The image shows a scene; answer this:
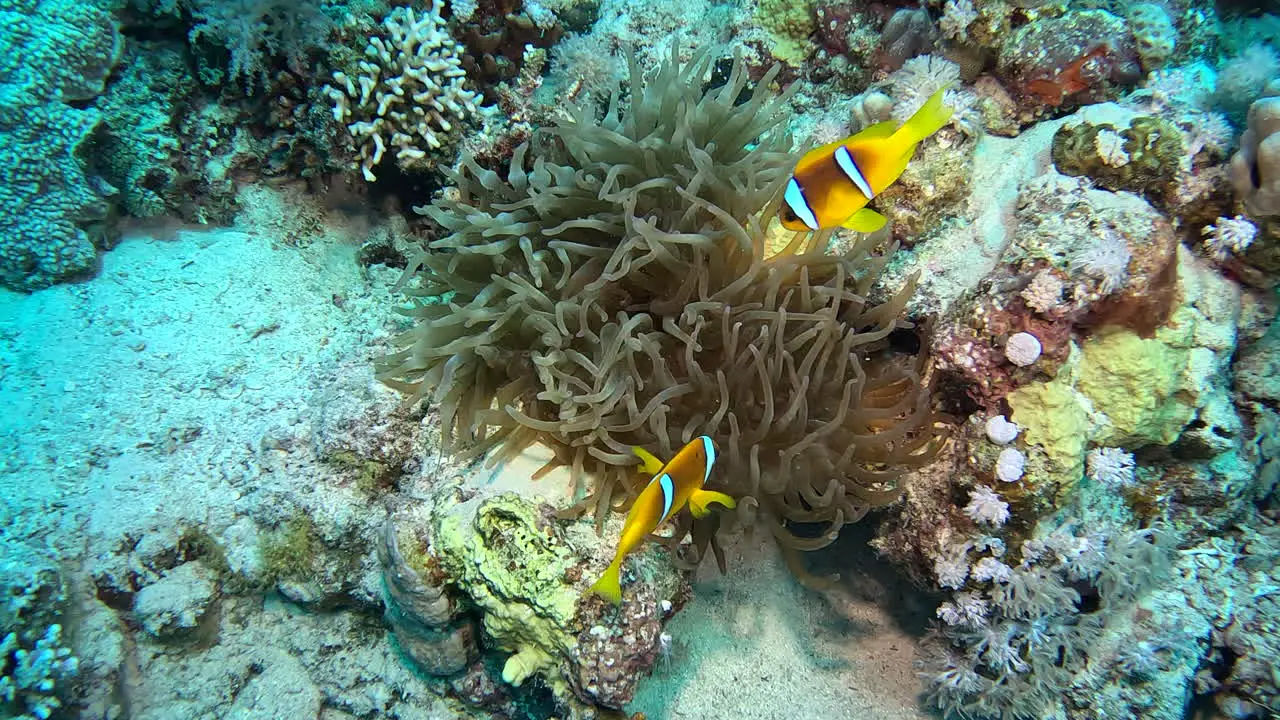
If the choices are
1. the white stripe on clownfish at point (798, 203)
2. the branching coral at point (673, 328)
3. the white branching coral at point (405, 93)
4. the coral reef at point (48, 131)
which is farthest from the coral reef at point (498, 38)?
the white stripe on clownfish at point (798, 203)

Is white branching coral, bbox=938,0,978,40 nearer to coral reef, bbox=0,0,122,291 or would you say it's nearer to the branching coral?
the branching coral

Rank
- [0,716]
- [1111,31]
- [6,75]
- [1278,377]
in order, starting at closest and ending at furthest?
[0,716] → [1278,377] → [1111,31] → [6,75]

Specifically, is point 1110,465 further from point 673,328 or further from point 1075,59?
point 1075,59

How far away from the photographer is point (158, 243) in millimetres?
4117

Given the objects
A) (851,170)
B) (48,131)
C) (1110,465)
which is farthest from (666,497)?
(48,131)

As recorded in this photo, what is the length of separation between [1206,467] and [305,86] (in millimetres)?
4977

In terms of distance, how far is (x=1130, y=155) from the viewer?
2.75 meters

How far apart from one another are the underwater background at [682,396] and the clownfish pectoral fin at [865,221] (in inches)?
0.6

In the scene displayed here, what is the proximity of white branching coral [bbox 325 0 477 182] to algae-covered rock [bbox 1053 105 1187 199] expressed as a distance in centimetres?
312

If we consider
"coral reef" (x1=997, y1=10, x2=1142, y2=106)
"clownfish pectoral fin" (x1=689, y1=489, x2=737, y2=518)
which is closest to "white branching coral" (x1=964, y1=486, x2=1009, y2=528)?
"clownfish pectoral fin" (x1=689, y1=489, x2=737, y2=518)

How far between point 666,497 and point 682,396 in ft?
2.41

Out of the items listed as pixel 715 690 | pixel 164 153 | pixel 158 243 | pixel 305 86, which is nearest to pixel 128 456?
pixel 158 243

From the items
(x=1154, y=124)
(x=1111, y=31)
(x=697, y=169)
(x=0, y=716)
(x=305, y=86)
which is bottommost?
(x=0, y=716)

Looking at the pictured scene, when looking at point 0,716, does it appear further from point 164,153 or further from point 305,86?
point 305,86
